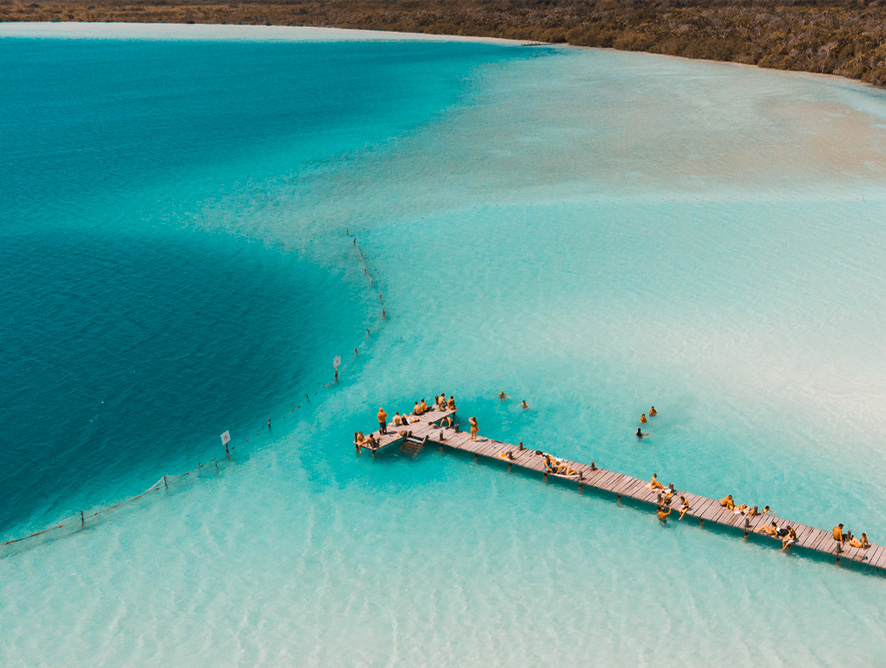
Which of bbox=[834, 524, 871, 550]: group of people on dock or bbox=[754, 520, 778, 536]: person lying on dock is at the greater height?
bbox=[834, 524, 871, 550]: group of people on dock

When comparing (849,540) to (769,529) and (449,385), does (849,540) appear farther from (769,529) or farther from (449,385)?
(449,385)

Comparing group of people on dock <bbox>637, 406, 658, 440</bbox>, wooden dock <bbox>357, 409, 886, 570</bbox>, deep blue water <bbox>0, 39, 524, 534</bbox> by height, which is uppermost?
wooden dock <bbox>357, 409, 886, 570</bbox>

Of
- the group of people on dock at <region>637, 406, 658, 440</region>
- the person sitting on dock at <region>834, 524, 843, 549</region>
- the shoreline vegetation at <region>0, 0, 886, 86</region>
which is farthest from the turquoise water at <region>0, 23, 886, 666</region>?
the shoreline vegetation at <region>0, 0, 886, 86</region>

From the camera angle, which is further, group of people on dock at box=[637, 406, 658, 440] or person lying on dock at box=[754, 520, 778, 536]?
group of people on dock at box=[637, 406, 658, 440]

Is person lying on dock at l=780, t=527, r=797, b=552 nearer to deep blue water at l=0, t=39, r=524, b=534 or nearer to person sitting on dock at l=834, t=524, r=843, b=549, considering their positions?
person sitting on dock at l=834, t=524, r=843, b=549

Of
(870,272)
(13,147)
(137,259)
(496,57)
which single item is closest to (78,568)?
(137,259)

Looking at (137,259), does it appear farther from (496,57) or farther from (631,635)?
(496,57)

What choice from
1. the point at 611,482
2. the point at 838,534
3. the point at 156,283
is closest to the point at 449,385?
the point at 611,482
